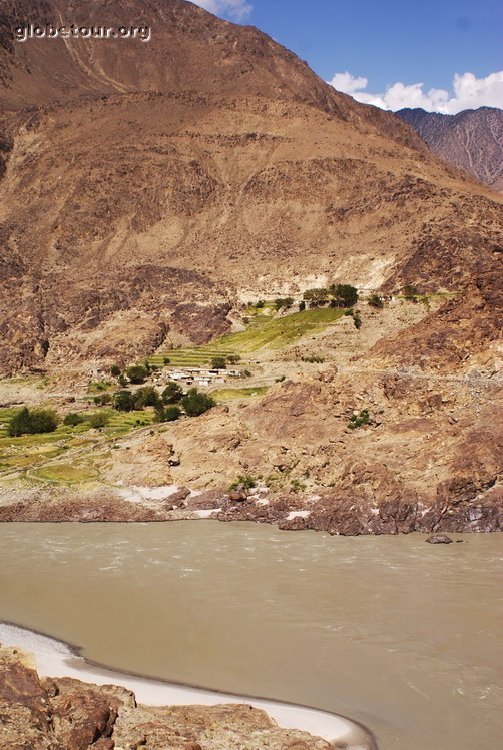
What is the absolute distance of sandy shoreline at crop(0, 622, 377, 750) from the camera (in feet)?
63.5

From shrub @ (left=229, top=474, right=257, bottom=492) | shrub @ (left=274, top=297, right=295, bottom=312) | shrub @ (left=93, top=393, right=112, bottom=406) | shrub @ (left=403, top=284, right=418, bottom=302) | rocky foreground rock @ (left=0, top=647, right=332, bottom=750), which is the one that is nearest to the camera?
rocky foreground rock @ (left=0, top=647, right=332, bottom=750)

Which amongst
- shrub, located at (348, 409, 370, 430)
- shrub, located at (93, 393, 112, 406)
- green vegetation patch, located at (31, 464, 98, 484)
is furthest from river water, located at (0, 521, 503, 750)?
shrub, located at (93, 393, 112, 406)

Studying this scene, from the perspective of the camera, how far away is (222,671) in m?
23.3

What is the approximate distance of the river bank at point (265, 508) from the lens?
36.2 metres

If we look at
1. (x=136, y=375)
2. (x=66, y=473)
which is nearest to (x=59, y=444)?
(x=66, y=473)

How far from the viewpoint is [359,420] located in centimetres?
4334

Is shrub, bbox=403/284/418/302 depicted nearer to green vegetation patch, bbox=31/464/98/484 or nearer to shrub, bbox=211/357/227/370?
shrub, bbox=211/357/227/370

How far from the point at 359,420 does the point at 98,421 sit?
74.5 ft

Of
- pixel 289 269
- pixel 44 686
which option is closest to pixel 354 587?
pixel 44 686

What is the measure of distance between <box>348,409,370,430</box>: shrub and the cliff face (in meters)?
41.5

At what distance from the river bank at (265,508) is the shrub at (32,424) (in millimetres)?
16711

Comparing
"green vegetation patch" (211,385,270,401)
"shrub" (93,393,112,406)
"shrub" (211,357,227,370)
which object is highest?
"shrub" (211,357,227,370)

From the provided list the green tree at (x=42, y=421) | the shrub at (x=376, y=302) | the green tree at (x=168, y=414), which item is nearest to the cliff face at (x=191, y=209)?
the shrub at (x=376, y=302)

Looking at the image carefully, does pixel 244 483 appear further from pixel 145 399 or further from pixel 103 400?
pixel 103 400
